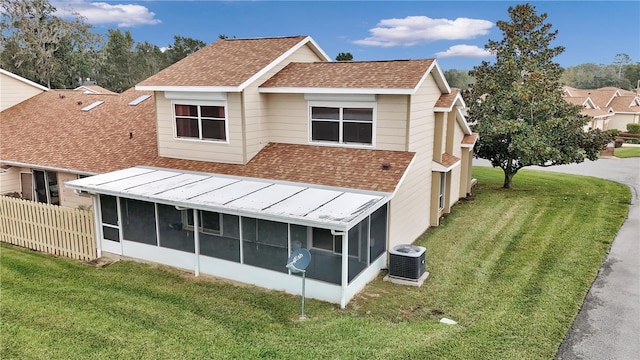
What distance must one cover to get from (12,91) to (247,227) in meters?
19.5

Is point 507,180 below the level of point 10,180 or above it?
below

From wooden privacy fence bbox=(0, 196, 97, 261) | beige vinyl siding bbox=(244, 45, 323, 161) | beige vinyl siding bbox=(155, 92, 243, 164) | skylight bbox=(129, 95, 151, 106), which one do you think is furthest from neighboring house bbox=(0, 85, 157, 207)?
beige vinyl siding bbox=(244, 45, 323, 161)

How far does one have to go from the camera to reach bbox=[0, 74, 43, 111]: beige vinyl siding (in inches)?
905

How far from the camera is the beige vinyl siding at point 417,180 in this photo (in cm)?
1338

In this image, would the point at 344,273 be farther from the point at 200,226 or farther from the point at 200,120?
the point at 200,120

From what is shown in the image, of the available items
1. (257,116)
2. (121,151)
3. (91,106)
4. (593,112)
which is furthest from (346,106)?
(593,112)

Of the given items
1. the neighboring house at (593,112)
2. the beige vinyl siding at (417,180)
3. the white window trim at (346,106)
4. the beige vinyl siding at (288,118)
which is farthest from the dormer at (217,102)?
the neighboring house at (593,112)

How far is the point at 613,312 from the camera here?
33.1 ft

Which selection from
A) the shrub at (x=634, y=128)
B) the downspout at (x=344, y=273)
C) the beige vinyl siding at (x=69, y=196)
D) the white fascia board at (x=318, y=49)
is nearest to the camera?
the downspout at (x=344, y=273)

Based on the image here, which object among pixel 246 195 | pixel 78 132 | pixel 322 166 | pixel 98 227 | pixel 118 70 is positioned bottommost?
pixel 98 227

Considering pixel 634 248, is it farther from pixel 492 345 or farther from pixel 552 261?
pixel 492 345

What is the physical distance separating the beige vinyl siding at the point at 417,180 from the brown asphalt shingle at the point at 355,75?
25.3 inches

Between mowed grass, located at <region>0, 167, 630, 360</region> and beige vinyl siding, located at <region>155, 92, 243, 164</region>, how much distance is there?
13.3 feet

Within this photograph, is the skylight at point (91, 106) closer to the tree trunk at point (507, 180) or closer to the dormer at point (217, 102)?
the dormer at point (217, 102)
